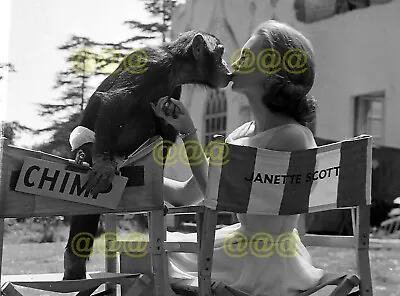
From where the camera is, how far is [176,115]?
1.25m

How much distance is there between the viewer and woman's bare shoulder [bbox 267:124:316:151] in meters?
1.32

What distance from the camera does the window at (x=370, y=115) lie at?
5.64m

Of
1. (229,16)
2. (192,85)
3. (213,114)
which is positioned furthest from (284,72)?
(213,114)

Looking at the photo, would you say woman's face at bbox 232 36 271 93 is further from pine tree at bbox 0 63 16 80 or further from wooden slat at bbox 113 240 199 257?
pine tree at bbox 0 63 16 80

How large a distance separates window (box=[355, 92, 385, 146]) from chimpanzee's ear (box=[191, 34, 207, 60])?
4485 mm

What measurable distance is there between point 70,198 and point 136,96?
0.90 ft

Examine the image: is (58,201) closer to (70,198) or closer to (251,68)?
(70,198)

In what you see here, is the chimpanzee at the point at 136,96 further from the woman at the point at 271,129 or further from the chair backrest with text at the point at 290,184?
the chair backrest with text at the point at 290,184

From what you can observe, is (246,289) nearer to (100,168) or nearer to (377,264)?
(100,168)

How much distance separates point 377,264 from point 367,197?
85.7 inches

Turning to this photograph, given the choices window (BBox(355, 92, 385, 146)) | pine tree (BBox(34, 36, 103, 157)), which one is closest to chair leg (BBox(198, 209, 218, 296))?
pine tree (BBox(34, 36, 103, 157))

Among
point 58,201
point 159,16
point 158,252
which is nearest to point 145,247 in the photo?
point 158,252

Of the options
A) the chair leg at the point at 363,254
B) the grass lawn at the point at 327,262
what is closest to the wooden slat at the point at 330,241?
the chair leg at the point at 363,254

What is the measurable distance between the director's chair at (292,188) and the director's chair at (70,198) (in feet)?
0.31
